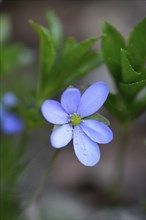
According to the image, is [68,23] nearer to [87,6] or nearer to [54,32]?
[87,6]

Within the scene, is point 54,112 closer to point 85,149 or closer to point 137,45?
point 85,149

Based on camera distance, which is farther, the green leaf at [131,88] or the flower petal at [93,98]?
the green leaf at [131,88]

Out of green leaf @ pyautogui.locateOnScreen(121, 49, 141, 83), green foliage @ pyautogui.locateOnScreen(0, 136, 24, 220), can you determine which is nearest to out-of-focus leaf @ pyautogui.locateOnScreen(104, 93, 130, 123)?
green leaf @ pyautogui.locateOnScreen(121, 49, 141, 83)

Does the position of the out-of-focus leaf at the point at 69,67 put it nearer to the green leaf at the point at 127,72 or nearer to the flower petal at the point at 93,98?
the green leaf at the point at 127,72

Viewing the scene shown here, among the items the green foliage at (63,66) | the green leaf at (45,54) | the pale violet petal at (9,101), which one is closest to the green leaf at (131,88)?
the green foliage at (63,66)

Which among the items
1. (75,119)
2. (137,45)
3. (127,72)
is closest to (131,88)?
(127,72)

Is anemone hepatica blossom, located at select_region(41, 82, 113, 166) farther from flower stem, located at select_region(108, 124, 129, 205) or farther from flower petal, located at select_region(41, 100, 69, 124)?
flower stem, located at select_region(108, 124, 129, 205)
